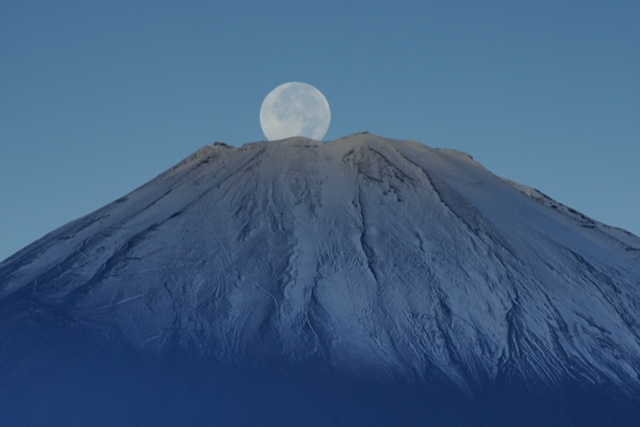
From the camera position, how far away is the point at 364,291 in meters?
22.2

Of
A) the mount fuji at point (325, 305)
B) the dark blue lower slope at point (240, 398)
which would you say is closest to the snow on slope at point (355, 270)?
the mount fuji at point (325, 305)

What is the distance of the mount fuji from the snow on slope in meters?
0.06

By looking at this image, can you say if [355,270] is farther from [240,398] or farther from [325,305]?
Answer: [240,398]

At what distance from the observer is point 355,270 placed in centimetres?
2302

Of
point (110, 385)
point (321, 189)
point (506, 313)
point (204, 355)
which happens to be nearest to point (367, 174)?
point (321, 189)

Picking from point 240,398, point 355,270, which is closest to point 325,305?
point 355,270

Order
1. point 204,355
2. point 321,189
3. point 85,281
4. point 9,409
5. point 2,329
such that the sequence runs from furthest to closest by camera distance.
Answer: point 321,189 → point 85,281 → point 2,329 → point 204,355 → point 9,409

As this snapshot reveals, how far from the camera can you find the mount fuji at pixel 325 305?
61.7ft

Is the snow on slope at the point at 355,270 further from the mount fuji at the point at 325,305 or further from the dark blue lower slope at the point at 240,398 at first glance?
the dark blue lower slope at the point at 240,398

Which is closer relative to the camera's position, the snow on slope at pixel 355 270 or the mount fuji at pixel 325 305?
the mount fuji at pixel 325 305

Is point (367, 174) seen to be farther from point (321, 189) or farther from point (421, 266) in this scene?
point (421, 266)

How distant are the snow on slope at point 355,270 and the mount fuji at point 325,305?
6 cm

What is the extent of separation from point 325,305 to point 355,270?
1746mm

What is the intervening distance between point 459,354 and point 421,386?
1538mm
